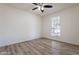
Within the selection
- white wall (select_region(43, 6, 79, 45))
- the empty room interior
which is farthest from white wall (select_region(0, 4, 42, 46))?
white wall (select_region(43, 6, 79, 45))

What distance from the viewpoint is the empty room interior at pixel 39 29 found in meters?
2.30

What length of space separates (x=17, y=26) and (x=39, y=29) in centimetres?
80

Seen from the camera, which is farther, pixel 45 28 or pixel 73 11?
pixel 73 11

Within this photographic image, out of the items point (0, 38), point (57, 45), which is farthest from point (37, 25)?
point (0, 38)

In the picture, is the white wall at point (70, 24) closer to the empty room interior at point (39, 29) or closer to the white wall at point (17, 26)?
the empty room interior at point (39, 29)

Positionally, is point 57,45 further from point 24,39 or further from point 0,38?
point 0,38

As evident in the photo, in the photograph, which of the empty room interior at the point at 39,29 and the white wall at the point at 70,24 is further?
the white wall at the point at 70,24

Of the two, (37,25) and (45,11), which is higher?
(45,11)

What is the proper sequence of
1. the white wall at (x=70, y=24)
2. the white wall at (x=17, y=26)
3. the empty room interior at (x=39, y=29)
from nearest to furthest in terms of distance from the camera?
the empty room interior at (x=39, y=29), the white wall at (x=17, y=26), the white wall at (x=70, y=24)

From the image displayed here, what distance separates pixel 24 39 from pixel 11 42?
46cm

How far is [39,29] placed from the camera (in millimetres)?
2467

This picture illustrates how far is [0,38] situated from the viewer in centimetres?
278

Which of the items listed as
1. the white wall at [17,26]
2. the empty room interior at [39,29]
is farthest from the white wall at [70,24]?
the white wall at [17,26]
